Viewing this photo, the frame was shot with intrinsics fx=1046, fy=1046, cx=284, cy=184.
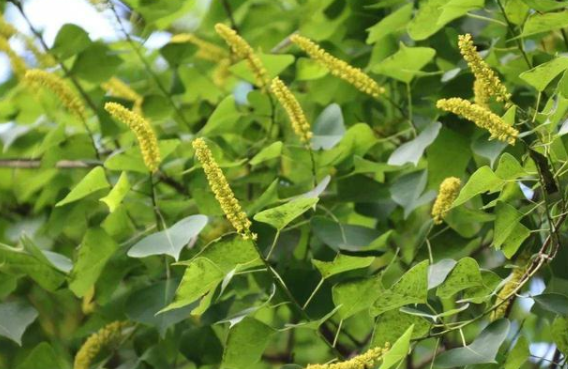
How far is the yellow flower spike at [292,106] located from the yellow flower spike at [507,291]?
33 cm

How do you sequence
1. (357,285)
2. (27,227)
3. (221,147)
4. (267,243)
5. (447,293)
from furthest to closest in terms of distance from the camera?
(27,227)
(221,147)
(267,243)
(357,285)
(447,293)

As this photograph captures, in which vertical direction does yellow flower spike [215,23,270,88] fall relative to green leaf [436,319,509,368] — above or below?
above

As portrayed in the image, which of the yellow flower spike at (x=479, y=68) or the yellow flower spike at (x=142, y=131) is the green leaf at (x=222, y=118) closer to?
the yellow flower spike at (x=142, y=131)

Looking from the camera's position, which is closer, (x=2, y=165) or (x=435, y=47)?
(x=435, y=47)

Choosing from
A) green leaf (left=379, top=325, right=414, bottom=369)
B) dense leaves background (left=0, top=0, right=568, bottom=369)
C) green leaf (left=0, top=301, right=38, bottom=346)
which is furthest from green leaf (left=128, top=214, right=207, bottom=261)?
green leaf (left=379, top=325, right=414, bottom=369)

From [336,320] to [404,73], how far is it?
43cm

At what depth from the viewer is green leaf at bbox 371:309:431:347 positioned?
1.24m

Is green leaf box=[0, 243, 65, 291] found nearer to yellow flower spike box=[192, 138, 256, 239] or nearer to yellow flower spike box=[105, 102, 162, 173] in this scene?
yellow flower spike box=[105, 102, 162, 173]

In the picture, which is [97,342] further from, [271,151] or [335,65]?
[335,65]

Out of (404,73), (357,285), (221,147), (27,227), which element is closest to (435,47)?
(404,73)

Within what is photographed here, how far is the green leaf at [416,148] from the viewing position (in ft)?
4.66

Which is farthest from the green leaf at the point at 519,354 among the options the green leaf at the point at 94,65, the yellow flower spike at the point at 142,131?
the green leaf at the point at 94,65

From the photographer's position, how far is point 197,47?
74.1 inches

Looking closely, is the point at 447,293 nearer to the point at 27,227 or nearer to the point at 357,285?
the point at 357,285
